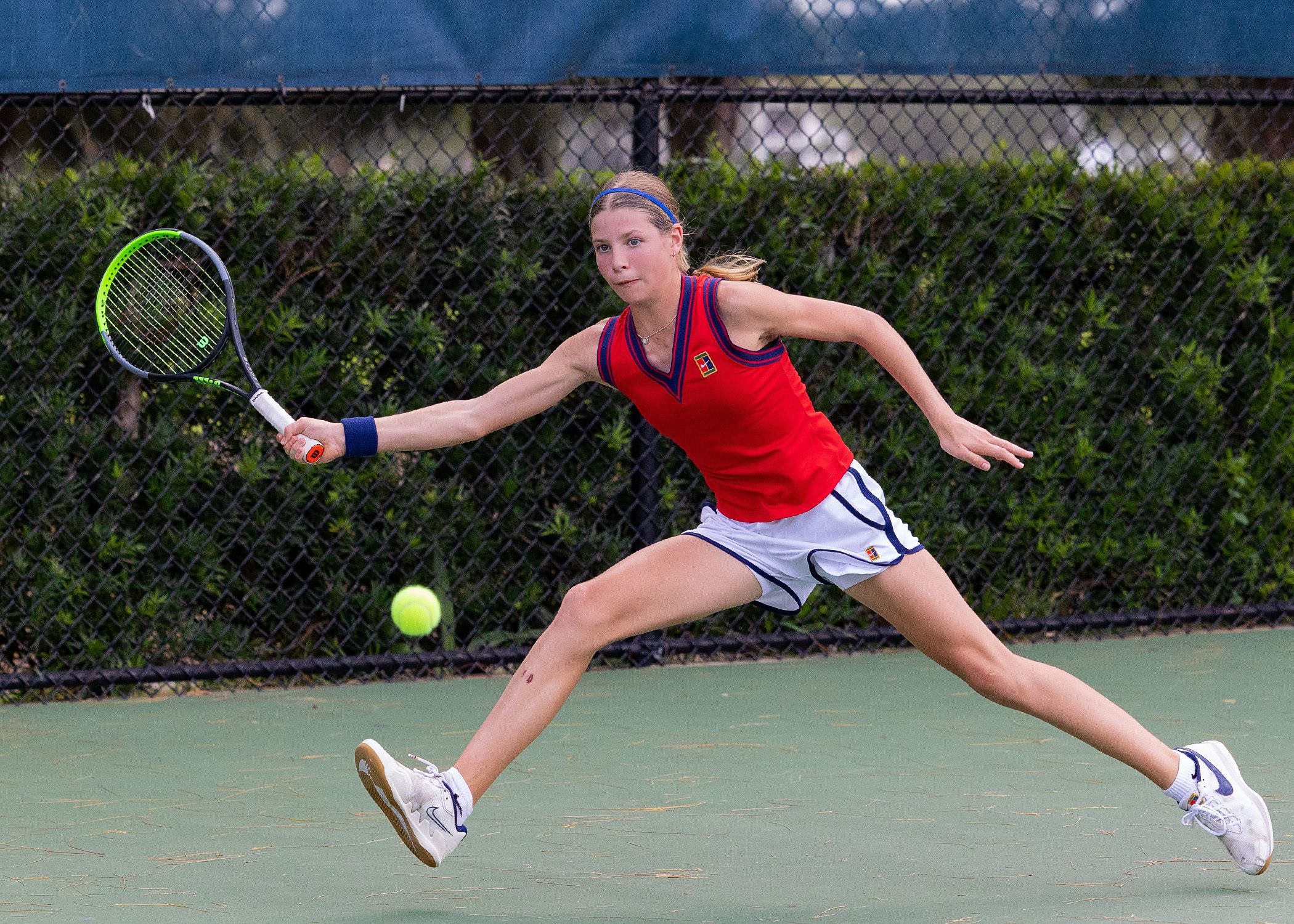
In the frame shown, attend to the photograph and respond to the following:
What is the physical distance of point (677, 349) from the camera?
3.24 meters

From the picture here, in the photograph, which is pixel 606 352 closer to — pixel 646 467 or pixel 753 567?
pixel 753 567

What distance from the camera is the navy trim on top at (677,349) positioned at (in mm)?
3242

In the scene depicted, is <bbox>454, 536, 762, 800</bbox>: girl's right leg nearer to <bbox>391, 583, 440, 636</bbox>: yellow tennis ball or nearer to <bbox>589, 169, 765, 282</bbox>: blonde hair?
<bbox>589, 169, 765, 282</bbox>: blonde hair

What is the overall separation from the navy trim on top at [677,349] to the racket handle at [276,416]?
2.30 feet

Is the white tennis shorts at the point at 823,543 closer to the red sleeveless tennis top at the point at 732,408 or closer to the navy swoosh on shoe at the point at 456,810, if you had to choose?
the red sleeveless tennis top at the point at 732,408

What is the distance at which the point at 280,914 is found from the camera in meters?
2.91

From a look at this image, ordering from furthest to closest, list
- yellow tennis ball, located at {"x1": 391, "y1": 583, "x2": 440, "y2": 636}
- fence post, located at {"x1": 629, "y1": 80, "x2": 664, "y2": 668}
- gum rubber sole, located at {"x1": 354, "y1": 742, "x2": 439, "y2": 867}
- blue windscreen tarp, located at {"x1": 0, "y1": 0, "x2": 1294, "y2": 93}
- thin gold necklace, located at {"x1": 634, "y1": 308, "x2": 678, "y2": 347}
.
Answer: fence post, located at {"x1": 629, "y1": 80, "x2": 664, "y2": 668} < yellow tennis ball, located at {"x1": 391, "y1": 583, "x2": 440, "y2": 636} < blue windscreen tarp, located at {"x1": 0, "y1": 0, "x2": 1294, "y2": 93} < thin gold necklace, located at {"x1": 634, "y1": 308, "x2": 678, "y2": 347} < gum rubber sole, located at {"x1": 354, "y1": 742, "x2": 439, "y2": 867}

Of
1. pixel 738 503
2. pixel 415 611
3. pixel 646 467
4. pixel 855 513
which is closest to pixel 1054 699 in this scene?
pixel 855 513

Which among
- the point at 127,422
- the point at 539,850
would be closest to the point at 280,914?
the point at 539,850

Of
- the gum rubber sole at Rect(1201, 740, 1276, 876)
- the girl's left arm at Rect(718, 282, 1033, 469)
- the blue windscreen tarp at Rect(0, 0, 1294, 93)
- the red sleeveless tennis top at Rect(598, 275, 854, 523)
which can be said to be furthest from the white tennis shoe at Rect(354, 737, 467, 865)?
the blue windscreen tarp at Rect(0, 0, 1294, 93)

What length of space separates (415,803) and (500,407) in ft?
2.98

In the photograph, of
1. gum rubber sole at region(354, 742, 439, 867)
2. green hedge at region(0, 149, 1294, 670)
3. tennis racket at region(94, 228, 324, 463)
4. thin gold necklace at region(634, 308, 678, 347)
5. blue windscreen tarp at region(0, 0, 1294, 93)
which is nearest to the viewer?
gum rubber sole at region(354, 742, 439, 867)

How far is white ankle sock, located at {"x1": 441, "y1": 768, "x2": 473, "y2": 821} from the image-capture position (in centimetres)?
300

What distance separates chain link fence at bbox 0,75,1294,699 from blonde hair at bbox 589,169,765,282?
1.91 metres
